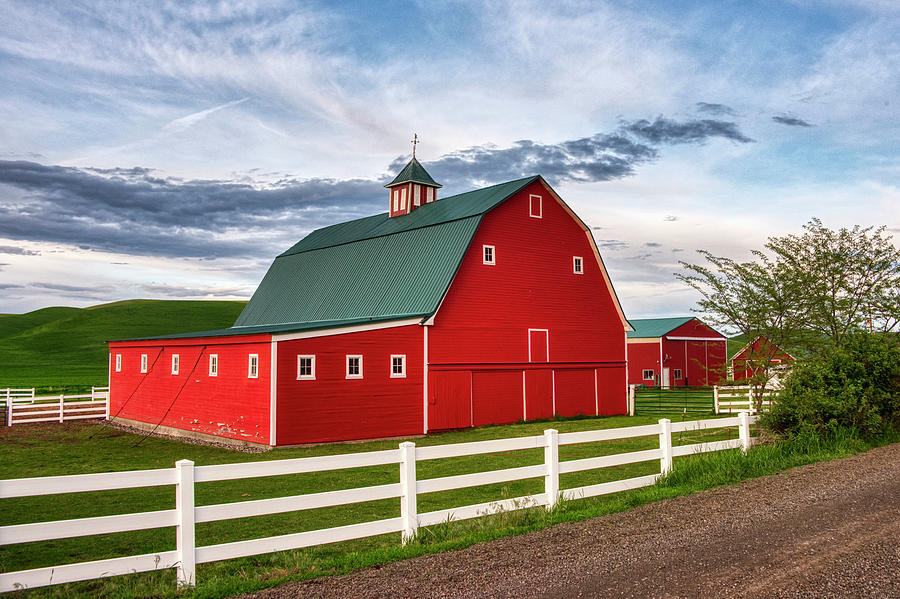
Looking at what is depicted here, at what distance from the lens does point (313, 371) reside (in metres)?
21.1

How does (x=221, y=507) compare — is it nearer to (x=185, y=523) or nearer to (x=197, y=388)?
(x=185, y=523)

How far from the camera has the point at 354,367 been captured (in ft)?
72.1

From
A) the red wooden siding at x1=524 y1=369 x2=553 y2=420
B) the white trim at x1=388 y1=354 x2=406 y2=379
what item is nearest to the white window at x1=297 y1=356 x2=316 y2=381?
the white trim at x1=388 y1=354 x2=406 y2=379

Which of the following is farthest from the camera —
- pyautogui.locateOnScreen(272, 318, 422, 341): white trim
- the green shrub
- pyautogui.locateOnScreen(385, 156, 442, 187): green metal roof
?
pyautogui.locateOnScreen(385, 156, 442, 187): green metal roof

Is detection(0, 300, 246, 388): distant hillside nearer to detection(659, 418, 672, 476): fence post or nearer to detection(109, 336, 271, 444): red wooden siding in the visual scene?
detection(109, 336, 271, 444): red wooden siding

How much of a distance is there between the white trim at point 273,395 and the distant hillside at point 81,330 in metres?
45.5

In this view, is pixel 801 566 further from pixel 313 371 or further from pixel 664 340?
pixel 664 340

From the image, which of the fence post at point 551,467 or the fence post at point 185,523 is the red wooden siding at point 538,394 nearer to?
the fence post at point 551,467

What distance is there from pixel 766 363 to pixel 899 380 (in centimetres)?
612

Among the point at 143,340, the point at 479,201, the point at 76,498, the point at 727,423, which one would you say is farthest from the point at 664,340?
the point at 76,498

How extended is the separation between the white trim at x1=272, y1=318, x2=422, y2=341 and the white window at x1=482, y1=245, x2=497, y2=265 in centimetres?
379

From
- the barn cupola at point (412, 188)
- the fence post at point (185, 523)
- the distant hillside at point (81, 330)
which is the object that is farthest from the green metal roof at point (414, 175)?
the distant hillside at point (81, 330)

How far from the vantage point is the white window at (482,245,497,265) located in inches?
1026

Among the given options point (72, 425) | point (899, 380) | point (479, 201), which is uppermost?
point (479, 201)
